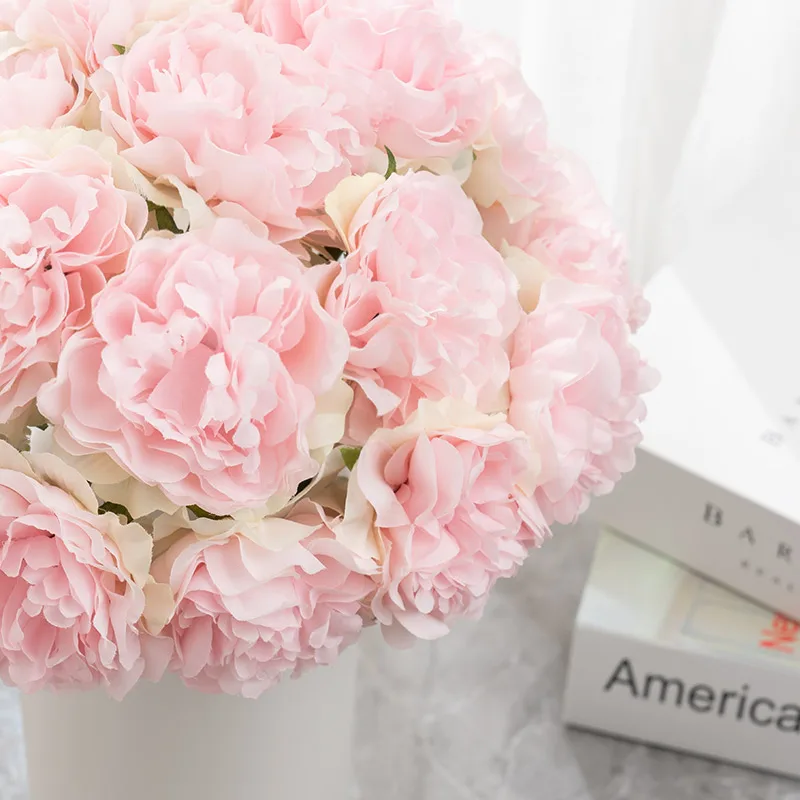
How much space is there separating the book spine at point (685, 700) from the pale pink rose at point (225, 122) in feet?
1.22

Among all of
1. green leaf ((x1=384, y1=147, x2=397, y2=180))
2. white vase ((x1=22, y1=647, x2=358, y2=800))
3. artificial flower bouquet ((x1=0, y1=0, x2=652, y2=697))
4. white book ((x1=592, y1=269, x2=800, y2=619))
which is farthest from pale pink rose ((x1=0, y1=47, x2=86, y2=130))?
white book ((x1=592, y1=269, x2=800, y2=619))

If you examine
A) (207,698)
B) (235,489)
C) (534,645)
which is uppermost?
(235,489)


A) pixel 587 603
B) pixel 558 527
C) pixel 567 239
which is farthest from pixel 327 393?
pixel 558 527

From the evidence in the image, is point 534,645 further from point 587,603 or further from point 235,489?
point 235,489

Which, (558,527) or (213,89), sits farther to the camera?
(558,527)

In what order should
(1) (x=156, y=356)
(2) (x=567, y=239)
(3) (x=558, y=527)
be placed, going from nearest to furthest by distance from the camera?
(1) (x=156, y=356)
(2) (x=567, y=239)
(3) (x=558, y=527)

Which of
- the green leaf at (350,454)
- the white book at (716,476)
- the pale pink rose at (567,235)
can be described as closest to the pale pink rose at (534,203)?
the pale pink rose at (567,235)

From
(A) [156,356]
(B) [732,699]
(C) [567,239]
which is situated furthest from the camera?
(B) [732,699]

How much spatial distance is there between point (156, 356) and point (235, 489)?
0.04 metres

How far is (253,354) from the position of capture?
30 cm

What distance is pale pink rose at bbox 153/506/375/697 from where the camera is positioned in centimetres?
32

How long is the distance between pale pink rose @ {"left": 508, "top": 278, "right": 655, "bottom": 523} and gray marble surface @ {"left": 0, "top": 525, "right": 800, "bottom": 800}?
30 cm

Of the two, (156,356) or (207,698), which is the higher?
(156,356)

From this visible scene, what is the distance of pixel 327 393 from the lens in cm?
33
